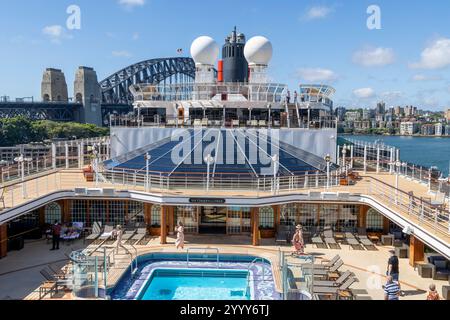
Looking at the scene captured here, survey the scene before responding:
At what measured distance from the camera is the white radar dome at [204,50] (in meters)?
37.5

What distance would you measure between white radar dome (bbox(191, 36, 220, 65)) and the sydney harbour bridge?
54286mm

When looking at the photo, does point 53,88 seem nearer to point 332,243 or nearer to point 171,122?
point 171,122

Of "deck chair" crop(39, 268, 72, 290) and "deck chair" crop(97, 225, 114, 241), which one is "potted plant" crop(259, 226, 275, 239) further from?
"deck chair" crop(39, 268, 72, 290)

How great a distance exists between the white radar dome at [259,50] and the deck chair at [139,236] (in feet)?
75.5

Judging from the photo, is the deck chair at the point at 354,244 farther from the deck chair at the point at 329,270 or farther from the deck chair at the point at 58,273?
the deck chair at the point at 58,273

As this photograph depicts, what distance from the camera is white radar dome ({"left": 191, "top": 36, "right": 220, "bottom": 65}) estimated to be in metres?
37.5

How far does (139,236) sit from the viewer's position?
61.8 feet

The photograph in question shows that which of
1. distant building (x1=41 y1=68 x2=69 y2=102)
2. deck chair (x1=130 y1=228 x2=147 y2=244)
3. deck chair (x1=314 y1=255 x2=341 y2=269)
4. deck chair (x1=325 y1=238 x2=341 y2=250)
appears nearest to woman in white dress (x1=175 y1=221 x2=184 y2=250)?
deck chair (x1=130 y1=228 x2=147 y2=244)

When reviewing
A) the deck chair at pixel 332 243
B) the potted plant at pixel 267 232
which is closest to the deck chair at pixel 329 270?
the deck chair at pixel 332 243

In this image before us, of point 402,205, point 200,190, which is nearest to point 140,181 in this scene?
point 200,190

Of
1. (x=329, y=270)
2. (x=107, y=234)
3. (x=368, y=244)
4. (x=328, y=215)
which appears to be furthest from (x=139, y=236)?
(x=368, y=244)

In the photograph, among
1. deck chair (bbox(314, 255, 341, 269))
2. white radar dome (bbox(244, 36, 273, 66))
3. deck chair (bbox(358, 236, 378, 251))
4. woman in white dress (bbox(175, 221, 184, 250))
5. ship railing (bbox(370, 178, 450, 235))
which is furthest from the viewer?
white radar dome (bbox(244, 36, 273, 66))

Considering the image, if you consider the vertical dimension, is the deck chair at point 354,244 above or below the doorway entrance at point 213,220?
below

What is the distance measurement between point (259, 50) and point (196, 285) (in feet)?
88.1
